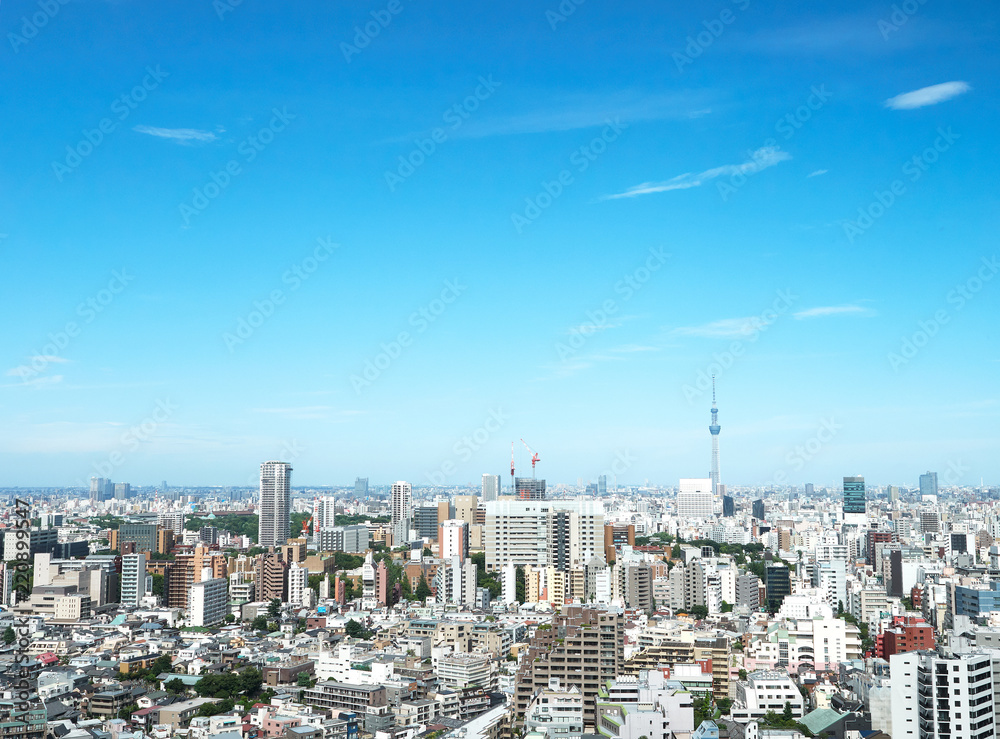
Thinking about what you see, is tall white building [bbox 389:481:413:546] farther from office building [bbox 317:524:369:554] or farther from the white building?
the white building

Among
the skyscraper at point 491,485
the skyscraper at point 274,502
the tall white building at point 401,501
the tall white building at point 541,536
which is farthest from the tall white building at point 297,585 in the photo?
the skyscraper at point 491,485

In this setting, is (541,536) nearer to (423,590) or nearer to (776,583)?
(423,590)

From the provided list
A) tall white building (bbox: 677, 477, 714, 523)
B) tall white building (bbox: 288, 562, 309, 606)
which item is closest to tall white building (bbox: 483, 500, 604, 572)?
tall white building (bbox: 288, 562, 309, 606)

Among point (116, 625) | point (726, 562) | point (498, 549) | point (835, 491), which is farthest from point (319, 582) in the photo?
point (835, 491)

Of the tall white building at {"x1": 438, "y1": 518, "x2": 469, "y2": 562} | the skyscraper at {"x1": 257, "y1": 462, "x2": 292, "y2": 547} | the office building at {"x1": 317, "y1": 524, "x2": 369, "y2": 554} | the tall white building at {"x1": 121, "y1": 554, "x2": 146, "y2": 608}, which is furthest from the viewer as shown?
the skyscraper at {"x1": 257, "y1": 462, "x2": 292, "y2": 547}

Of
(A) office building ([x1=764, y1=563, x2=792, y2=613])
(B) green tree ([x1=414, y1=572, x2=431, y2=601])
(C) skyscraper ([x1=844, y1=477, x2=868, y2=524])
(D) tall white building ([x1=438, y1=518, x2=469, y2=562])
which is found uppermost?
(C) skyscraper ([x1=844, y1=477, x2=868, y2=524])

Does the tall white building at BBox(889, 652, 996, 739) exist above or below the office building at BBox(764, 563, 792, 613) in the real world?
above
